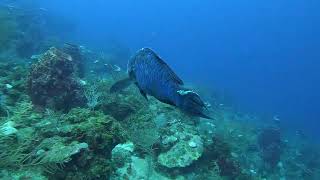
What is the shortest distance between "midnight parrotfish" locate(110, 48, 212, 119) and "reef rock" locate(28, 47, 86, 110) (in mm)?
5713

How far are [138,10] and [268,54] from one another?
6164cm

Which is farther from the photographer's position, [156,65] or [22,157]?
[22,157]

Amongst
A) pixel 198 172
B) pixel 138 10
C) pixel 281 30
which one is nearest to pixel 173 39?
pixel 138 10

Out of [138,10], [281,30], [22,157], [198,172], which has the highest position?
[281,30]

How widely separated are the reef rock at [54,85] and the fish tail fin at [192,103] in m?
6.21

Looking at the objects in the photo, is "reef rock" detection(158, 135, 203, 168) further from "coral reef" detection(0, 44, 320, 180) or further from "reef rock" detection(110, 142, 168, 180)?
"reef rock" detection(110, 142, 168, 180)

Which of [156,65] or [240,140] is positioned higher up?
[240,140]

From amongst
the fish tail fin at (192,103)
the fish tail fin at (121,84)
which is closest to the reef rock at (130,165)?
the fish tail fin at (121,84)

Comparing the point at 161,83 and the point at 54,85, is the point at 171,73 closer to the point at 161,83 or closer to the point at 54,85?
the point at 161,83

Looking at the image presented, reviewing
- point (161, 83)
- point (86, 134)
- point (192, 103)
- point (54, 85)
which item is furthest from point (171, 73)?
point (54, 85)

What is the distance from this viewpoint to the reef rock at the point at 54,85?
26.4 feet

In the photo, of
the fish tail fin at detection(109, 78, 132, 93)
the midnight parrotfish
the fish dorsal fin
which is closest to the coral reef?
the fish tail fin at detection(109, 78, 132, 93)

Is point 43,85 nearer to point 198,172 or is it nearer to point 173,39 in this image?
point 198,172

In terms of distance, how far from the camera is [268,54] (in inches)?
6029
